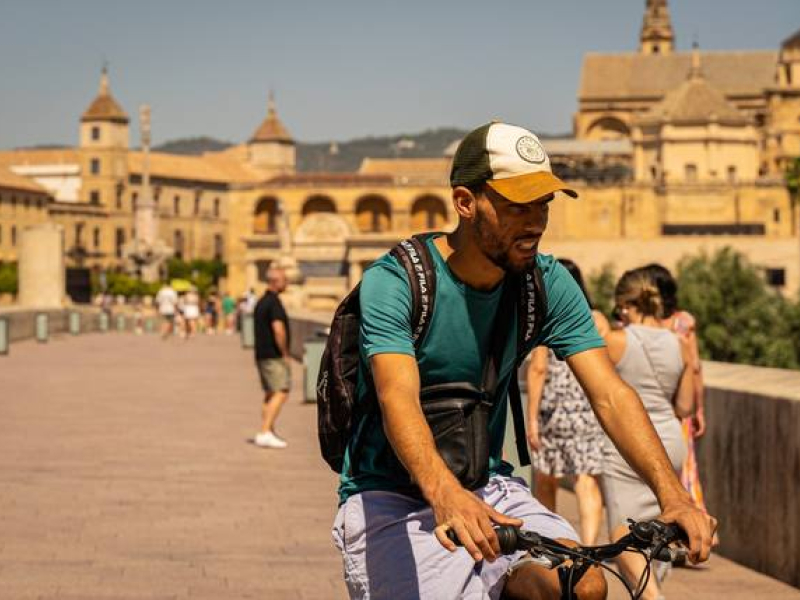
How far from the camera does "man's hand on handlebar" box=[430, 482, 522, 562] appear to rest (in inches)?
125

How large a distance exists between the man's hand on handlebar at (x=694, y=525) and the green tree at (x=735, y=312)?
51383 millimetres

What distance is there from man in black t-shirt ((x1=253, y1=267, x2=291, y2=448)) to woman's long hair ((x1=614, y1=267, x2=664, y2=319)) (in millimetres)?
7033

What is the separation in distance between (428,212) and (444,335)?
401ft

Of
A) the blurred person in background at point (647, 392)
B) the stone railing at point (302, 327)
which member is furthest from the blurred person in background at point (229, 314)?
the blurred person in background at point (647, 392)

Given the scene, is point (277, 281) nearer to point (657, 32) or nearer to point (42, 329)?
point (42, 329)

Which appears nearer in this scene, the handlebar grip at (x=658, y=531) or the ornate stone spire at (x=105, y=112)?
the handlebar grip at (x=658, y=531)

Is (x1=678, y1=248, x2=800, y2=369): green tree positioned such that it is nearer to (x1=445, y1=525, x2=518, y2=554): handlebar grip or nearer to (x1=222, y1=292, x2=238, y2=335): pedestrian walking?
(x1=222, y1=292, x2=238, y2=335): pedestrian walking

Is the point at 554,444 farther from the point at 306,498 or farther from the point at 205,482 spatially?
the point at 205,482

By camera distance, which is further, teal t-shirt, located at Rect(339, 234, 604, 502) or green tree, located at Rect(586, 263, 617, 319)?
green tree, located at Rect(586, 263, 617, 319)

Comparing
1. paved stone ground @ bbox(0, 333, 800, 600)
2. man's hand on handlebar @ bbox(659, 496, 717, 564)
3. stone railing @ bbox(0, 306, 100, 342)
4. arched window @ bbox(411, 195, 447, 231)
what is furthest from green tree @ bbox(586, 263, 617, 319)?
man's hand on handlebar @ bbox(659, 496, 717, 564)

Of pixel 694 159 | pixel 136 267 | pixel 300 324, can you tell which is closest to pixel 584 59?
pixel 694 159

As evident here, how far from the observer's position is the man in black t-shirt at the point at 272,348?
1406 cm

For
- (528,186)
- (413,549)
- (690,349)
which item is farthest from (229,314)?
(528,186)

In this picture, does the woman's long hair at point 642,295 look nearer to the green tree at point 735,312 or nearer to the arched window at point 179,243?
the green tree at point 735,312
